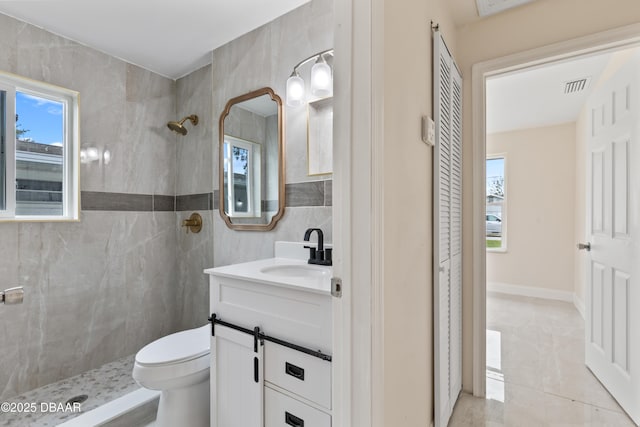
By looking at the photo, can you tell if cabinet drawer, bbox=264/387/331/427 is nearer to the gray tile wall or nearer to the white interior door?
the gray tile wall

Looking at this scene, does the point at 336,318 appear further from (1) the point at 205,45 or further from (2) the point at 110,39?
(2) the point at 110,39

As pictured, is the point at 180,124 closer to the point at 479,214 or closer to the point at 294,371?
the point at 294,371

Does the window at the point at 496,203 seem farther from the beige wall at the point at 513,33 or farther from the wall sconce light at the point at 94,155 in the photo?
the wall sconce light at the point at 94,155

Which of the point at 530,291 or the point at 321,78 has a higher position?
the point at 321,78

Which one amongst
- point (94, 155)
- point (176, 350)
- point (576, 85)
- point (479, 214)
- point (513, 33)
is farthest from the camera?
point (576, 85)

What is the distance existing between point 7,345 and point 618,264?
12.6 ft

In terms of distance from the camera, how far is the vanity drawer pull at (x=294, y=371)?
3.84ft

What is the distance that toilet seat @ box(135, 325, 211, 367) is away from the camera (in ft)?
4.99

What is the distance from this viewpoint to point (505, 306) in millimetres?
3854

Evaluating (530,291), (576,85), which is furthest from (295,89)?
(530,291)

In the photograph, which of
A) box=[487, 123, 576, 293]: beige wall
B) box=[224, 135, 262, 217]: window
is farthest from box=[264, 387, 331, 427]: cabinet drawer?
box=[487, 123, 576, 293]: beige wall

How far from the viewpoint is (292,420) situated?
3.93 feet

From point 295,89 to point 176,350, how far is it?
1.65 m

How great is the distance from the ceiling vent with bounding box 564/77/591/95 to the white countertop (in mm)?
2959
